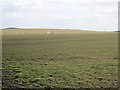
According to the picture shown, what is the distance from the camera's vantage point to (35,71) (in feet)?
68.4

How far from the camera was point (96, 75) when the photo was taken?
19250 mm

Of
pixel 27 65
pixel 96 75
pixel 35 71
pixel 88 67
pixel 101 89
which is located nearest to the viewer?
pixel 101 89

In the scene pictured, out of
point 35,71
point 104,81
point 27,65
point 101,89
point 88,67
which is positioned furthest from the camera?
point 27,65

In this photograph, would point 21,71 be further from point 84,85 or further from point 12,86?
point 84,85

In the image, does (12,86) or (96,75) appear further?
(96,75)

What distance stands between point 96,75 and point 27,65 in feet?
24.2

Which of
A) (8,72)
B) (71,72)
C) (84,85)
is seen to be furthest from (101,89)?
(8,72)

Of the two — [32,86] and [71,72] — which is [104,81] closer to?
[71,72]

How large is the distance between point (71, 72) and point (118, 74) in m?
3.58

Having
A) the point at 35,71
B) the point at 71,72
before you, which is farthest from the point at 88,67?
the point at 35,71

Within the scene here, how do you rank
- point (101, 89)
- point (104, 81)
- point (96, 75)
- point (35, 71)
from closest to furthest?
point (101, 89) < point (104, 81) < point (96, 75) < point (35, 71)

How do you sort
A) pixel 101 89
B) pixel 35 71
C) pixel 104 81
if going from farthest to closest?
1. pixel 35 71
2. pixel 104 81
3. pixel 101 89

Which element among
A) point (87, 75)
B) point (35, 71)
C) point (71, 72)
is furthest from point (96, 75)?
point (35, 71)

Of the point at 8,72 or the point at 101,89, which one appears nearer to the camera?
the point at 101,89
